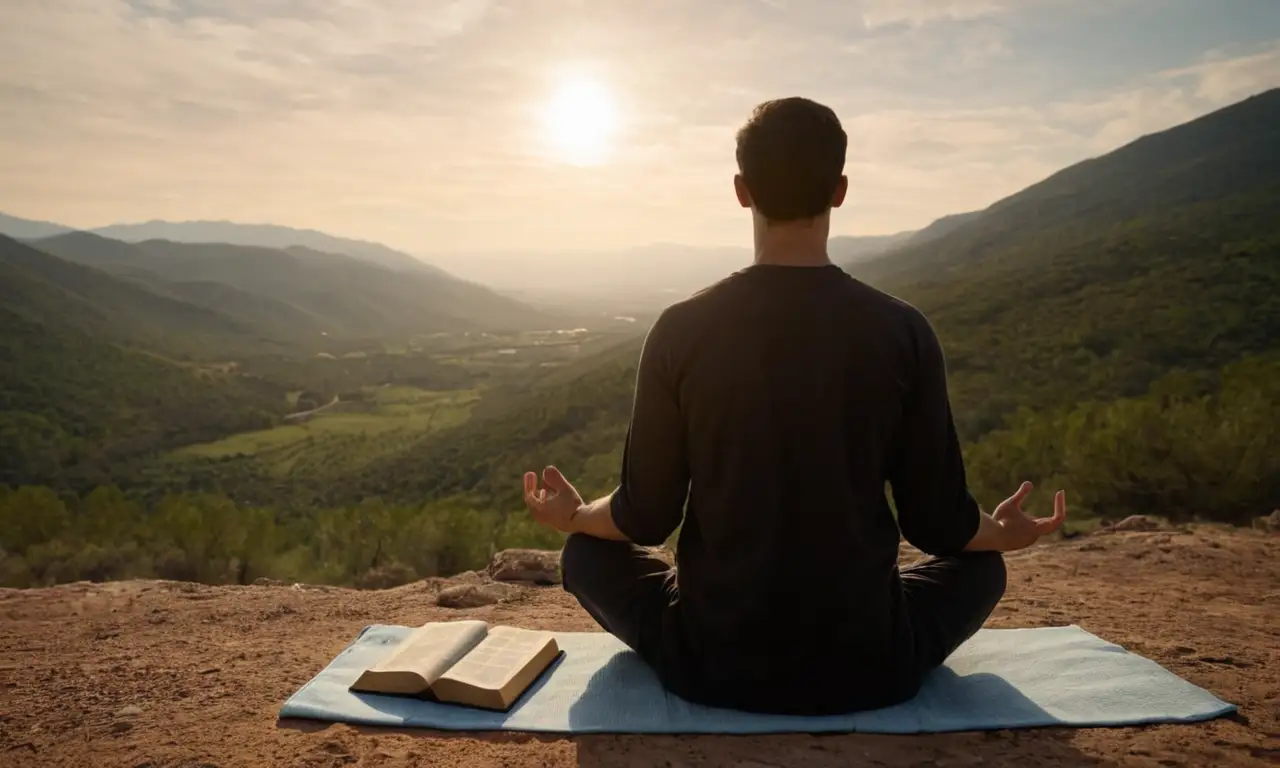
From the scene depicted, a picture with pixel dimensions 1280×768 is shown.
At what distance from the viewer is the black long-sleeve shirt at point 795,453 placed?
2.41m

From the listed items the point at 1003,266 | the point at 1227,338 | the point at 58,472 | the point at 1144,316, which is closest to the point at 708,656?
the point at 1227,338

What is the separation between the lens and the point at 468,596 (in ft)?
17.3

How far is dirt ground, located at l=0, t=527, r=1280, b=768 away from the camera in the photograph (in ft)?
8.92

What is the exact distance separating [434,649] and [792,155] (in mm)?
2453

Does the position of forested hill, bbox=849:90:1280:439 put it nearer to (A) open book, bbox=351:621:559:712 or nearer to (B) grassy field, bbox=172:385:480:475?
(A) open book, bbox=351:621:559:712

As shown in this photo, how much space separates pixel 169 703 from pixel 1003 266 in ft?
189

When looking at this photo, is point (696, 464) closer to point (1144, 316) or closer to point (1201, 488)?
point (1201, 488)

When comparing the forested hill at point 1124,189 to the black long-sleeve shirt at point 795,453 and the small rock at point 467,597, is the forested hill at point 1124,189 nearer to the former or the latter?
the small rock at point 467,597

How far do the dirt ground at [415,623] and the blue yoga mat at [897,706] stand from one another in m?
0.06

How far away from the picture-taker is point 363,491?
4297cm

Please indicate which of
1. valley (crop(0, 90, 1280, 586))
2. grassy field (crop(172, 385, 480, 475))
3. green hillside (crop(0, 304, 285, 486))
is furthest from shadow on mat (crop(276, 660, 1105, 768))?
grassy field (crop(172, 385, 480, 475))

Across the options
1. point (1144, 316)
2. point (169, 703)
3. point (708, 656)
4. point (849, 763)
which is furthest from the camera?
point (1144, 316)

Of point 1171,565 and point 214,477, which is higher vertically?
point 1171,565

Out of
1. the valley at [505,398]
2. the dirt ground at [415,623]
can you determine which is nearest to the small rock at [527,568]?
the dirt ground at [415,623]
